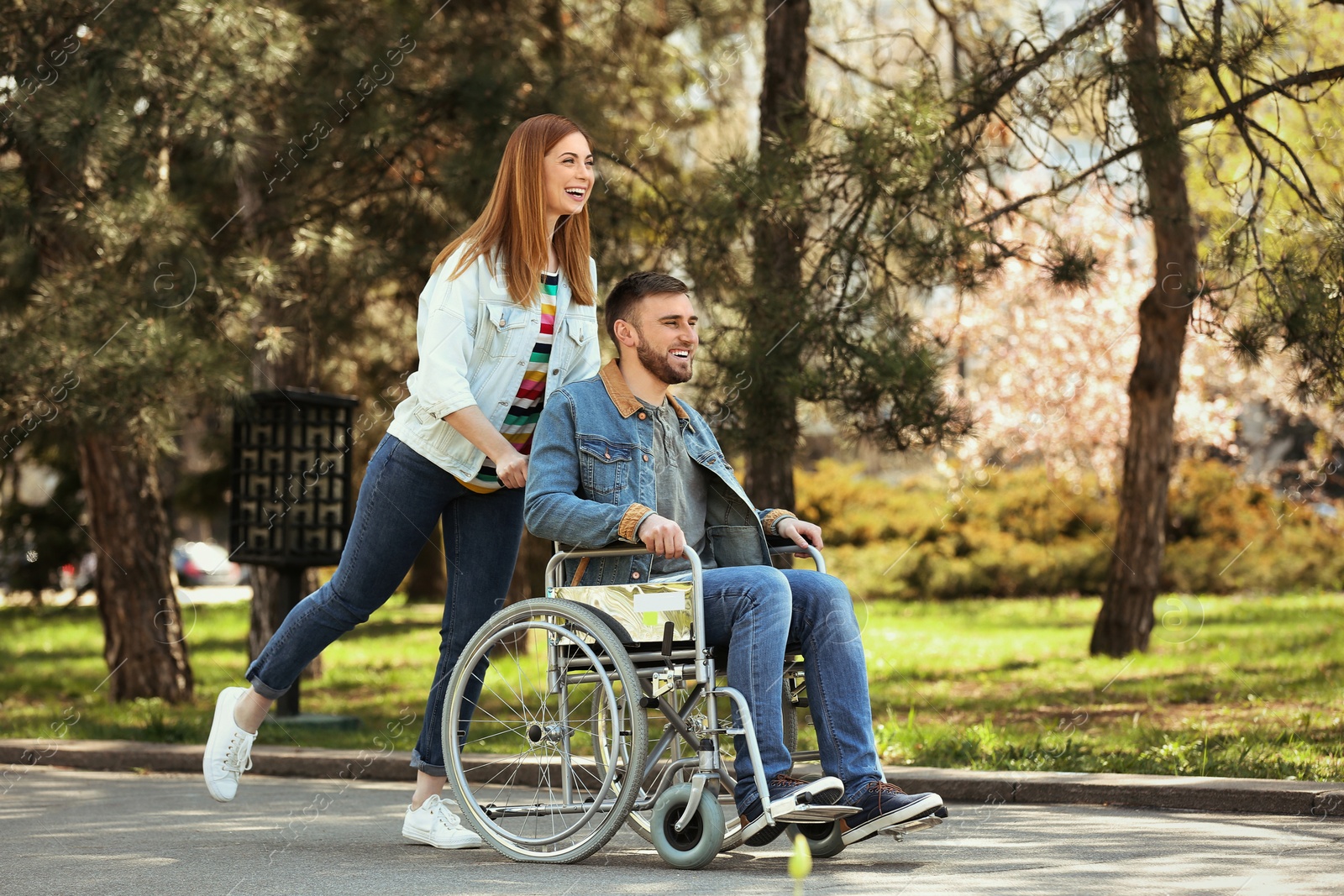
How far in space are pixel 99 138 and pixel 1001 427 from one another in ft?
53.9

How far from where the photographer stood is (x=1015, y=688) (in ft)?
30.5

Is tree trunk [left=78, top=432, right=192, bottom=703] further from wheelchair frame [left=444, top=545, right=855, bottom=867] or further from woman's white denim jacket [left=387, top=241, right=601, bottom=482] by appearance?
wheelchair frame [left=444, top=545, right=855, bottom=867]

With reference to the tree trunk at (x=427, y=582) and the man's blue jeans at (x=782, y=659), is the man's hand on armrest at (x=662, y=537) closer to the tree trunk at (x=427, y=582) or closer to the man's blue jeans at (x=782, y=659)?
the man's blue jeans at (x=782, y=659)

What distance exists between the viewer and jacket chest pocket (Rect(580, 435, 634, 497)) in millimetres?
3926

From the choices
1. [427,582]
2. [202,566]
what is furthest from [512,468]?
[202,566]

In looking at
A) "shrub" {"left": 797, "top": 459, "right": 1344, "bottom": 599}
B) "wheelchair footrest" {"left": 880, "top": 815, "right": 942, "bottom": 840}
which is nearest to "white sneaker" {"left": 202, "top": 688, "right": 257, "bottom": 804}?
"wheelchair footrest" {"left": 880, "top": 815, "right": 942, "bottom": 840}

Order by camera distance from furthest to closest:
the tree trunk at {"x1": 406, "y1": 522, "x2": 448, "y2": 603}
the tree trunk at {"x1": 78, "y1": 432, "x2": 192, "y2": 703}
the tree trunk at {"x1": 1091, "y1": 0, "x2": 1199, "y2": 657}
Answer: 1. the tree trunk at {"x1": 406, "y1": 522, "x2": 448, "y2": 603}
2. the tree trunk at {"x1": 1091, "y1": 0, "x2": 1199, "y2": 657}
3. the tree trunk at {"x1": 78, "y1": 432, "x2": 192, "y2": 703}

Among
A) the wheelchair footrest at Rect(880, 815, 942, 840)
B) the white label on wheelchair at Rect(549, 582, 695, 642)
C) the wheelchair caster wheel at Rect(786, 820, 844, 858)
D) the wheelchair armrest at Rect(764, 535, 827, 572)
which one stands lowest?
the wheelchair caster wheel at Rect(786, 820, 844, 858)

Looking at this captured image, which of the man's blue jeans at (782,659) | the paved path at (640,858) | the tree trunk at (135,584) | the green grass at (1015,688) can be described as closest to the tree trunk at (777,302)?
the green grass at (1015,688)

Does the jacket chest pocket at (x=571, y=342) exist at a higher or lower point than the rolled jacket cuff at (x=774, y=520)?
higher

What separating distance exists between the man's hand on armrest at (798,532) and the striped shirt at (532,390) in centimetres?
70

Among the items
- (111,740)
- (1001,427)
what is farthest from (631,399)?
(1001,427)

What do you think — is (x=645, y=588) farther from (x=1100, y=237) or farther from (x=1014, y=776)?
(x=1100, y=237)

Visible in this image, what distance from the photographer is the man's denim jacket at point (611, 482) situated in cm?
373
